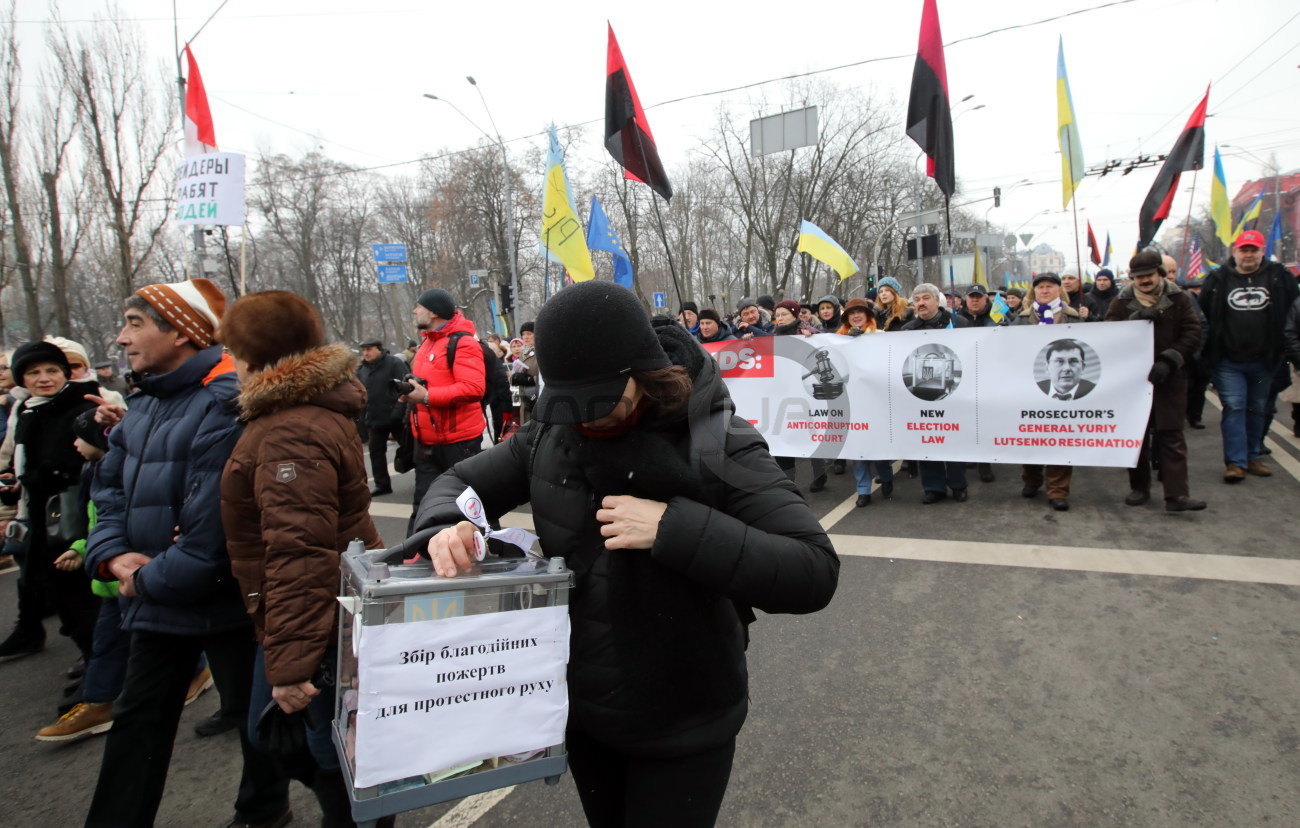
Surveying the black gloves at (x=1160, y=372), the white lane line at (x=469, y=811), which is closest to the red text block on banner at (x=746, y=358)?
the black gloves at (x=1160, y=372)

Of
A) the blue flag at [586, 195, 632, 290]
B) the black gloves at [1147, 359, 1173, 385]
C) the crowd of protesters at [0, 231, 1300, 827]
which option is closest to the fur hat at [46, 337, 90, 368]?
the crowd of protesters at [0, 231, 1300, 827]

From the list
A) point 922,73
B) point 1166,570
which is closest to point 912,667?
point 1166,570

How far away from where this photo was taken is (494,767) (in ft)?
4.89

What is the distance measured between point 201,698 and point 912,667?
150 inches

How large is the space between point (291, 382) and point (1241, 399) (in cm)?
725

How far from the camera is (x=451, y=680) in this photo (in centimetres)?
141

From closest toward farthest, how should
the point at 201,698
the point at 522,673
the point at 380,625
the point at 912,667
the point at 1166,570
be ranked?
1. the point at 380,625
2. the point at 522,673
3. the point at 912,667
4. the point at 201,698
5. the point at 1166,570

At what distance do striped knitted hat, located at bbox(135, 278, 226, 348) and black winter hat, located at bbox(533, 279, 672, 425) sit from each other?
1934 mm

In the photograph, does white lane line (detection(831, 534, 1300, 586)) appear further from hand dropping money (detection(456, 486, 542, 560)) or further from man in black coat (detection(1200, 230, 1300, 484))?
hand dropping money (detection(456, 486, 542, 560))

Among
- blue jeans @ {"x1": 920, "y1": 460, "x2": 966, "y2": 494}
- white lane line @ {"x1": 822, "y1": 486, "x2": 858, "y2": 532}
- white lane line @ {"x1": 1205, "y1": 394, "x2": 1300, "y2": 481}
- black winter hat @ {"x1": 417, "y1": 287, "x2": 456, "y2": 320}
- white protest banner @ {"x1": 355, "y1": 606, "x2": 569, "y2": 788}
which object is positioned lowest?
white lane line @ {"x1": 822, "y1": 486, "x2": 858, "y2": 532}

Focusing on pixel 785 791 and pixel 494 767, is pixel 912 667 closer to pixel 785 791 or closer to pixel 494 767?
pixel 785 791

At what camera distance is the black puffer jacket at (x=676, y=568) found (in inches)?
55.4

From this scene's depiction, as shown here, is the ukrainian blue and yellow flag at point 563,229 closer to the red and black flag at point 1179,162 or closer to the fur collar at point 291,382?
the fur collar at point 291,382

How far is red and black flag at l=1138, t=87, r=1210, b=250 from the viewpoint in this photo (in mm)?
7453
